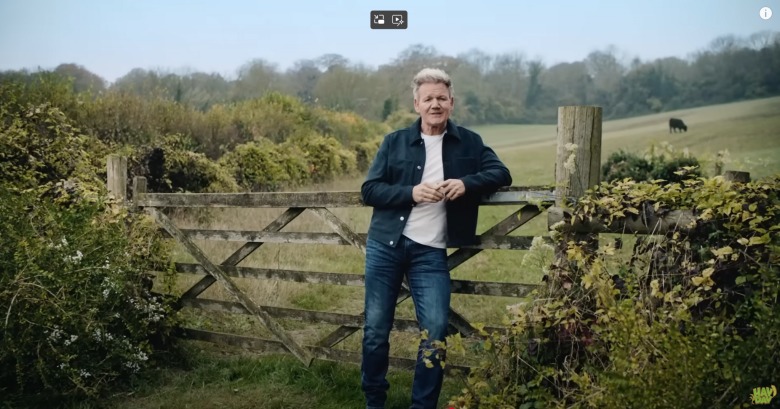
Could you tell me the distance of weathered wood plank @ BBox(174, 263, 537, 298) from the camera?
4504 millimetres

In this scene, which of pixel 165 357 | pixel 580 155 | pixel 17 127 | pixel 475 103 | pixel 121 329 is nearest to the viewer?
pixel 580 155

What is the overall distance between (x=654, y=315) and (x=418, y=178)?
1.52 meters

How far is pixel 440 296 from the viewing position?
3.99 meters

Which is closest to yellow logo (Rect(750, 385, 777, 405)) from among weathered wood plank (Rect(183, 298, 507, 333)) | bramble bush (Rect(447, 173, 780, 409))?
bramble bush (Rect(447, 173, 780, 409))

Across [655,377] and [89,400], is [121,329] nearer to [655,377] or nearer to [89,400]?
[89,400]

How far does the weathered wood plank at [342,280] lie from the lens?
4504 mm

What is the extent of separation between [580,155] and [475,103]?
1756 inches

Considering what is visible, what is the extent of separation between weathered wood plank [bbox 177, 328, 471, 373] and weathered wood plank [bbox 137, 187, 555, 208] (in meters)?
1.13

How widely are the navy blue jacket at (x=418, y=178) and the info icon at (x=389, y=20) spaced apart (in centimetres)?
Result: 197

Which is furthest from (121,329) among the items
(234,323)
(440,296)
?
(440,296)

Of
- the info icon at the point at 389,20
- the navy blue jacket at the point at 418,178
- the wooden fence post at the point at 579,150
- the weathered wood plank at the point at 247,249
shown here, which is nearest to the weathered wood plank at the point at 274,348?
the weathered wood plank at the point at 247,249

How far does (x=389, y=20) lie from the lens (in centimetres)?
594

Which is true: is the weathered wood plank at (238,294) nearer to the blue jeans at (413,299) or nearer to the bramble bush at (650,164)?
the blue jeans at (413,299)

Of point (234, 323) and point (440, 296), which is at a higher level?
point (440, 296)
